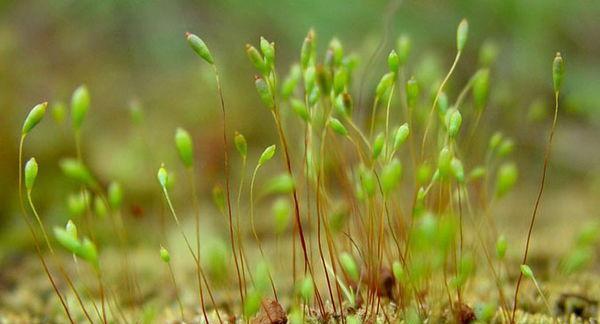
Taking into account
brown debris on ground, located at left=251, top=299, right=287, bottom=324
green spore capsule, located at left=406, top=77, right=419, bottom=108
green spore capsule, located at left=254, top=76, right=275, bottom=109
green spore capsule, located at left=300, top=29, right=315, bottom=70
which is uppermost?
green spore capsule, located at left=300, top=29, right=315, bottom=70

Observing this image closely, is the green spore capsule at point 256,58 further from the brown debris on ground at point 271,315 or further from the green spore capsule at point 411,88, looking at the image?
the brown debris on ground at point 271,315

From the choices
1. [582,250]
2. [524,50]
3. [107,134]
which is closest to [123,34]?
[107,134]

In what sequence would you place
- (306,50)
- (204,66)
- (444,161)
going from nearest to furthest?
(444,161)
(306,50)
(204,66)

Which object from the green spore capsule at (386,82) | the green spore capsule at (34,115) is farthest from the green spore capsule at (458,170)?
the green spore capsule at (34,115)

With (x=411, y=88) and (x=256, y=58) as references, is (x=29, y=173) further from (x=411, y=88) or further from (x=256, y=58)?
(x=411, y=88)

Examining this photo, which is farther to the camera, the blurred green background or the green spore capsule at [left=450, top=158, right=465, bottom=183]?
the blurred green background

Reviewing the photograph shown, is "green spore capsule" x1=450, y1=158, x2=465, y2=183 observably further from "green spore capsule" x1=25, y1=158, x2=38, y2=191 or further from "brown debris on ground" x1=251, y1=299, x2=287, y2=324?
"green spore capsule" x1=25, y1=158, x2=38, y2=191

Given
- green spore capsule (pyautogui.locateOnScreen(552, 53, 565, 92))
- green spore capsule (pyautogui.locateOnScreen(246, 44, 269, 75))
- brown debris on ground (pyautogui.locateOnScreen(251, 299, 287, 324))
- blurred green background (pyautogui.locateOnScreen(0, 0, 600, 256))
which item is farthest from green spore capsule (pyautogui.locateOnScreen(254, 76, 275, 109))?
blurred green background (pyautogui.locateOnScreen(0, 0, 600, 256))

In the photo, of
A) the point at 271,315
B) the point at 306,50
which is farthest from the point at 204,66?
the point at 271,315
